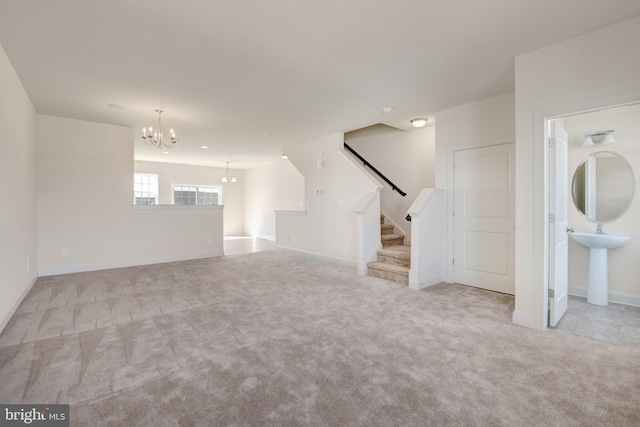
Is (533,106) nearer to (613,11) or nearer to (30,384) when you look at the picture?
(613,11)

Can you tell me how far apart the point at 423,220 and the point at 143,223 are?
5272mm

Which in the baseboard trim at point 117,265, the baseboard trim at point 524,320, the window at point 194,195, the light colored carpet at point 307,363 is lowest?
the light colored carpet at point 307,363

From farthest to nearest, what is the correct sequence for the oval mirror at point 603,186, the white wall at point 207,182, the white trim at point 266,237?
the white trim at point 266,237 < the white wall at point 207,182 < the oval mirror at point 603,186

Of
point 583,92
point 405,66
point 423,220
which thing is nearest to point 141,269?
point 423,220

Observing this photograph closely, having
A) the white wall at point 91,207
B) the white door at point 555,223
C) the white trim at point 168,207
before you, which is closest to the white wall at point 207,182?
the white trim at point 168,207

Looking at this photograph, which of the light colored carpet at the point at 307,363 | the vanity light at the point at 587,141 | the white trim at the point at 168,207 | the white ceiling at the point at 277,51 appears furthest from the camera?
the white trim at the point at 168,207

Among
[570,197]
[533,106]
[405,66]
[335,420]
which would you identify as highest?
[405,66]

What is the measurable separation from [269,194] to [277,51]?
743cm

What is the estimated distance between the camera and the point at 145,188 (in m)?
9.47

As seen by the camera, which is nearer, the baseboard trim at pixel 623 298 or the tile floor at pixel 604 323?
the tile floor at pixel 604 323

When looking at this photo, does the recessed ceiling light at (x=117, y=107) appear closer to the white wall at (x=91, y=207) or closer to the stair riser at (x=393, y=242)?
the white wall at (x=91, y=207)

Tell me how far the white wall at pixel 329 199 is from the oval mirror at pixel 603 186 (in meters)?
2.75

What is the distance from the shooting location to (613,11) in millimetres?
2193

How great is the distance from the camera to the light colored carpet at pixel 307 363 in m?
1.61
